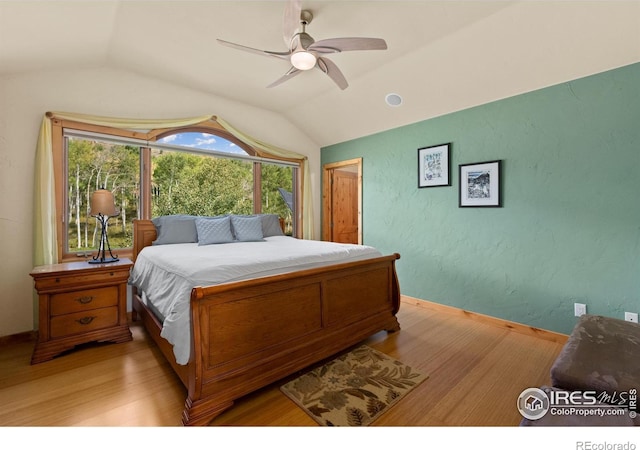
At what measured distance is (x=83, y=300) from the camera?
2328 millimetres

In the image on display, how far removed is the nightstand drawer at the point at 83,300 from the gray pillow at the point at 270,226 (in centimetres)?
170

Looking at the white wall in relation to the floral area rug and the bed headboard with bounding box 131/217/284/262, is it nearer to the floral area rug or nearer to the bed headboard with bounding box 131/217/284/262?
the bed headboard with bounding box 131/217/284/262

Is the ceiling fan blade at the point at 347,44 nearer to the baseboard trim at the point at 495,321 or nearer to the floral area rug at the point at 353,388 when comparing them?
the floral area rug at the point at 353,388

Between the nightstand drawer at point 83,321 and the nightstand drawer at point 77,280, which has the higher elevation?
the nightstand drawer at point 77,280

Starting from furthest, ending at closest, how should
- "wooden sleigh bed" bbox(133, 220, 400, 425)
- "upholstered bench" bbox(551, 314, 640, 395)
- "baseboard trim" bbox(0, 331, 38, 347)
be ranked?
"baseboard trim" bbox(0, 331, 38, 347) → "wooden sleigh bed" bbox(133, 220, 400, 425) → "upholstered bench" bbox(551, 314, 640, 395)

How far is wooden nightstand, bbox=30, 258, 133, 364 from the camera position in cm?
217

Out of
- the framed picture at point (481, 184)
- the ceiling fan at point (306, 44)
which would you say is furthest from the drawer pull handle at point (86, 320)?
the framed picture at point (481, 184)

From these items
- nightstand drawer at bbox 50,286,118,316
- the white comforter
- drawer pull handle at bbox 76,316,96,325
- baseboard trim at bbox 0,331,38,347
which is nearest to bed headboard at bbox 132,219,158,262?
the white comforter

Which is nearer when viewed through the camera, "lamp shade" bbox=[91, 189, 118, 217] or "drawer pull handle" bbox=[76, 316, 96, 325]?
"drawer pull handle" bbox=[76, 316, 96, 325]

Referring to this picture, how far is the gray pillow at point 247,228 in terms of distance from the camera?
3.27m

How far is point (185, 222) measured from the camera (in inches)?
127

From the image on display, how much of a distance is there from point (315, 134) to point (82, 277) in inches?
143

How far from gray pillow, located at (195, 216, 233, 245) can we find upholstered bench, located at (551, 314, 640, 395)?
112 inches

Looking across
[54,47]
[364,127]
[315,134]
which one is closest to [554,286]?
[364,127]
